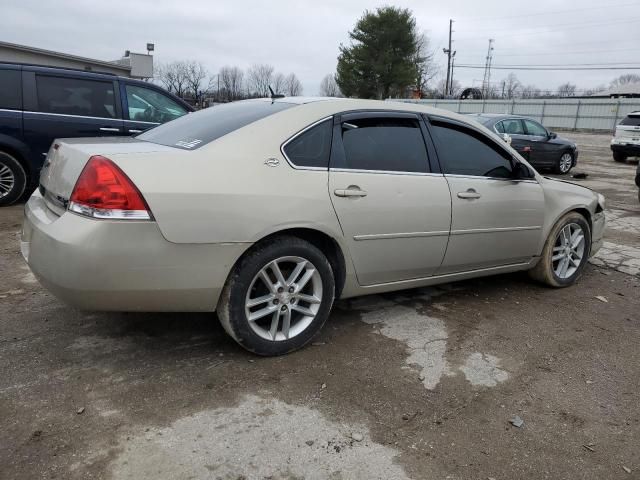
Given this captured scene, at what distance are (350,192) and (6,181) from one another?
217 inches

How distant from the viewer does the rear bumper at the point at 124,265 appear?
8.45ft

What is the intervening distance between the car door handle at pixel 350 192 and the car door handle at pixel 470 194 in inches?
34.7

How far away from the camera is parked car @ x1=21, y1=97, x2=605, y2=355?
2639 millimetres

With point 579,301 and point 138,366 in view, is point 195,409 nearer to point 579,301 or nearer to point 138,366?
point 138,366

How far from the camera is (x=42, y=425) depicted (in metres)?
2.43

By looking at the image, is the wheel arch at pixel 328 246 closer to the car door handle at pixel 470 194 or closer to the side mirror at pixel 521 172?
the car door handle at pixel 470 194

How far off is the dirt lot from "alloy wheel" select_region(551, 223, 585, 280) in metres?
0.61

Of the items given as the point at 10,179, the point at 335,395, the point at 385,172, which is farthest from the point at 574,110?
the point at 335,395

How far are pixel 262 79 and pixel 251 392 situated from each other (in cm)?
6440

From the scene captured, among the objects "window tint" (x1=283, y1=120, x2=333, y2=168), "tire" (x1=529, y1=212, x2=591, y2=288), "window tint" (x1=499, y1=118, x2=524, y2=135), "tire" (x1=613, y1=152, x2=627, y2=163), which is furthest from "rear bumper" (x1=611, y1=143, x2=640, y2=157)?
"window tint" (x1=283, y1=120, x2=333, y2=168)

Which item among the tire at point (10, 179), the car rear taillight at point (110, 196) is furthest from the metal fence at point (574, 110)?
A: the car rear taillight at point (110, 196)

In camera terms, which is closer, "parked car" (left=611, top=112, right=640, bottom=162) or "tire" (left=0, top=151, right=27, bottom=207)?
"tire" (left=0, top=151, right=27, bottom=207)

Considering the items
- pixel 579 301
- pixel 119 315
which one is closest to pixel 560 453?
pixel 579 301

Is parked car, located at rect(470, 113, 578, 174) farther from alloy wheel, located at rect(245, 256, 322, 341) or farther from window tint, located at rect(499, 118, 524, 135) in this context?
alloy wheel, located at rect(245, 256, 322, 341)
